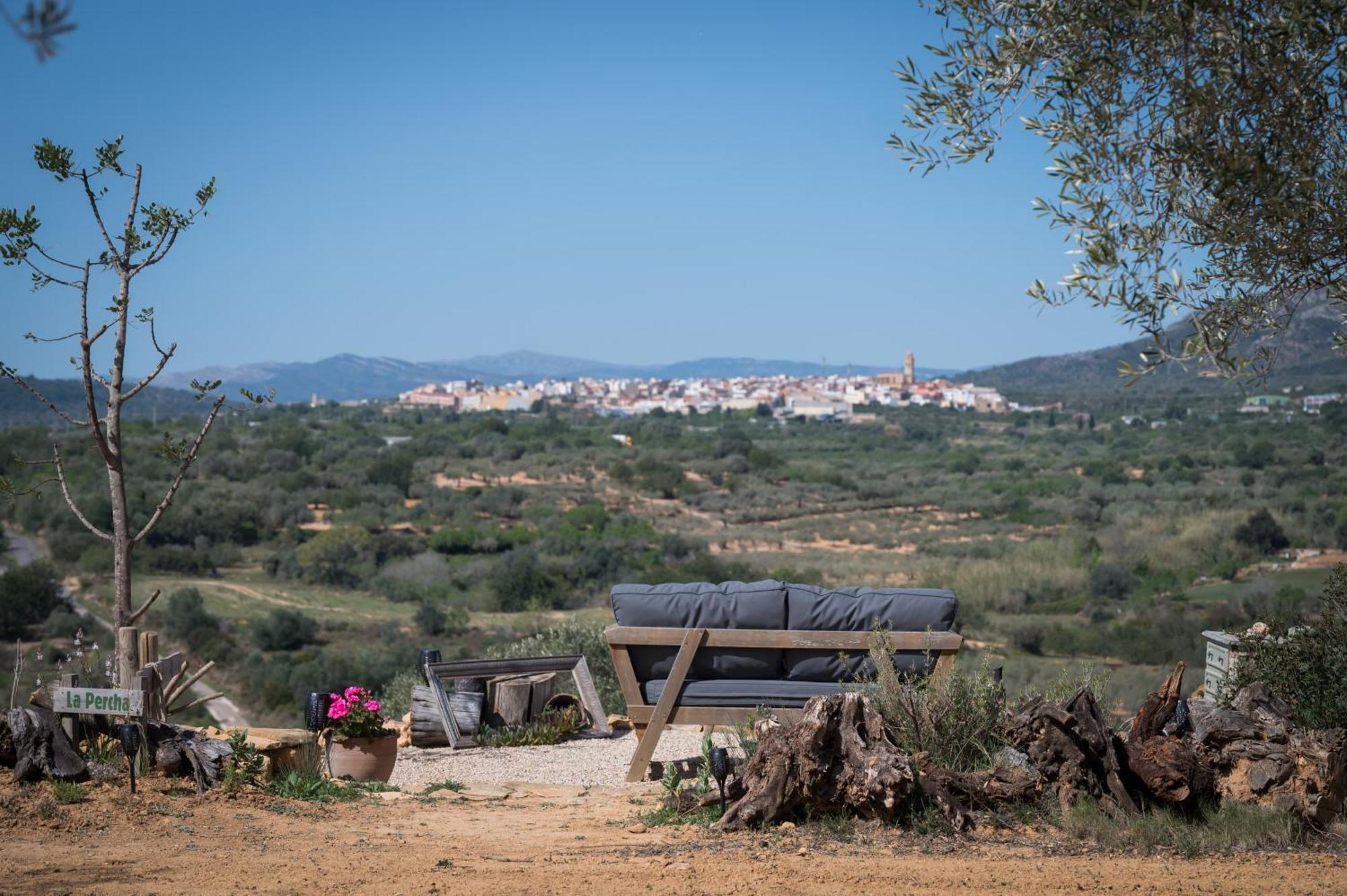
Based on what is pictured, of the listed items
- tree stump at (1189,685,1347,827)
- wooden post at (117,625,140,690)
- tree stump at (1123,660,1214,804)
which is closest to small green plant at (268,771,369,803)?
wooden post at (117,625,140,690)

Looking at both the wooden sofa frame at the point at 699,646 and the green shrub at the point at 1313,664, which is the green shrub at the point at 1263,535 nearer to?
the green shrub at the point at 1313,664

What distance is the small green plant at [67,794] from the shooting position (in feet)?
16.7

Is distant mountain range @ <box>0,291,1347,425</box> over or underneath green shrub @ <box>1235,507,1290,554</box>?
over

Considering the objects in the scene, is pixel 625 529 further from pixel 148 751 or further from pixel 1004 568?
pixel 148 751

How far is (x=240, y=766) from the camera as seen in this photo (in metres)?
5.59

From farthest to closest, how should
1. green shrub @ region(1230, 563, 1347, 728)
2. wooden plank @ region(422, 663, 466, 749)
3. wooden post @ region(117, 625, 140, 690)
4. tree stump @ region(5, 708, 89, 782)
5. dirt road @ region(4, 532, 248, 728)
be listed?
dirt road @ region(4, 532, 248, 728)
wooden plank @ region(422, 663, 466, 749)
wooden post @ region(117, 625, 140, 690)
green shrub @ region(1230, 563, 1347, 728)
tree stump @ region(5, 708, 89, 782)

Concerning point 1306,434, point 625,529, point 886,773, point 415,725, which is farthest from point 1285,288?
point 1306,434

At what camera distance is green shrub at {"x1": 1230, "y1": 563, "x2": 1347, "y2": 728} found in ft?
19.1

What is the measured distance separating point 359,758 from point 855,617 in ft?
8.76

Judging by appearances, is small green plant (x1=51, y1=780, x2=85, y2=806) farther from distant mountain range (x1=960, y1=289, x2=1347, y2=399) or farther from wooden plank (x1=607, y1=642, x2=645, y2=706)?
distant mountain range (x1=960, y1=289, x2=1347, y2=399)

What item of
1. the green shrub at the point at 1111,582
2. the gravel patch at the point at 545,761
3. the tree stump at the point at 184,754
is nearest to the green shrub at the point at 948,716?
the gravel patch at the point at 545,761

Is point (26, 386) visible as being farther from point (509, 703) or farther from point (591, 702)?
point (591, 702)

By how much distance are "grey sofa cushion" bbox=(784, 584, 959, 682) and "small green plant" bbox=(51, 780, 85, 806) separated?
3.31 metres

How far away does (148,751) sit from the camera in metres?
5.55
